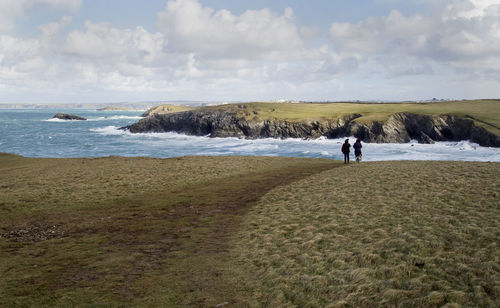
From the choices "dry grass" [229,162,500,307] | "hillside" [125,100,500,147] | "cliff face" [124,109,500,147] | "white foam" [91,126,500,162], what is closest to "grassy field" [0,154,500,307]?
"dry grass" [229,162,500,307]

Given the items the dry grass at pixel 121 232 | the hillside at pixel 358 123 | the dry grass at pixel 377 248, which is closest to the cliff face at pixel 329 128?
the hillside at pixel 358 123

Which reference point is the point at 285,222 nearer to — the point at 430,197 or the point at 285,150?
the point at 430,197

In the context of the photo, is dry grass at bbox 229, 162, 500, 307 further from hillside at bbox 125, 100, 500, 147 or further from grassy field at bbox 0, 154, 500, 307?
hillside at bbox 125, 100, 500, 147

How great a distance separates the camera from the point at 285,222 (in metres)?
15.8

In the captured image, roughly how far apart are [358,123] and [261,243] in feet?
284

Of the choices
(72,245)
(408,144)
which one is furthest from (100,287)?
(408,144)

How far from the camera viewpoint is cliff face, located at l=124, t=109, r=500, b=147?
8100 cm

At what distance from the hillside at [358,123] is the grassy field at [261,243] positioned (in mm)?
65688

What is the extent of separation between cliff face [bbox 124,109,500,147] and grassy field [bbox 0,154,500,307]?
214ft

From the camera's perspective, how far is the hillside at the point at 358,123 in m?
80.3

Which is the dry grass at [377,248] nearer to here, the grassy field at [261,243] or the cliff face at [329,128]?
the grassy field at [261,243]

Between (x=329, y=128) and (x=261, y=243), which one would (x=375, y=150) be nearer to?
(x=329, y=128)

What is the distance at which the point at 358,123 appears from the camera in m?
93.0

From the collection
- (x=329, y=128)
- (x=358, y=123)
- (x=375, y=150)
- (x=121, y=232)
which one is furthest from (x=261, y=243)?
(x=329, y=128)
